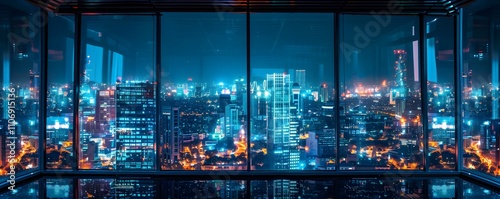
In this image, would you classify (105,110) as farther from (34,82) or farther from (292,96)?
(292,96)

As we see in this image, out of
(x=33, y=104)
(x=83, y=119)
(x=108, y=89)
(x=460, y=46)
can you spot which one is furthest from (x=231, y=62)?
(x=460, y=46)

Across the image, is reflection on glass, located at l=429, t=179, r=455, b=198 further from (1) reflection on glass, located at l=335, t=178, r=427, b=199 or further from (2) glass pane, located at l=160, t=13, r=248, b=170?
(2) glass pane, located at l=160, t=13, r=248, b=170

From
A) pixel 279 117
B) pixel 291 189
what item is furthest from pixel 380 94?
pixel 291 189

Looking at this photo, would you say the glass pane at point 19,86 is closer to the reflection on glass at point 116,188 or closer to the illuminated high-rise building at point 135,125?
the reflection on glass at point 116,188

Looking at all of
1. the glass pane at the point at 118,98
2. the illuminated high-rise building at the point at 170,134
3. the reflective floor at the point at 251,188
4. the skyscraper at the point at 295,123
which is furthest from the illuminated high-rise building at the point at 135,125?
the skyscraper at the point at 295,123

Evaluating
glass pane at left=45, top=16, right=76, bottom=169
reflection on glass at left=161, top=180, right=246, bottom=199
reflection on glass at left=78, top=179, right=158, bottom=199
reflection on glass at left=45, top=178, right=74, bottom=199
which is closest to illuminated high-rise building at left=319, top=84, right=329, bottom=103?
reflection on glass at left=161, top=180, right=246, bottom=199
